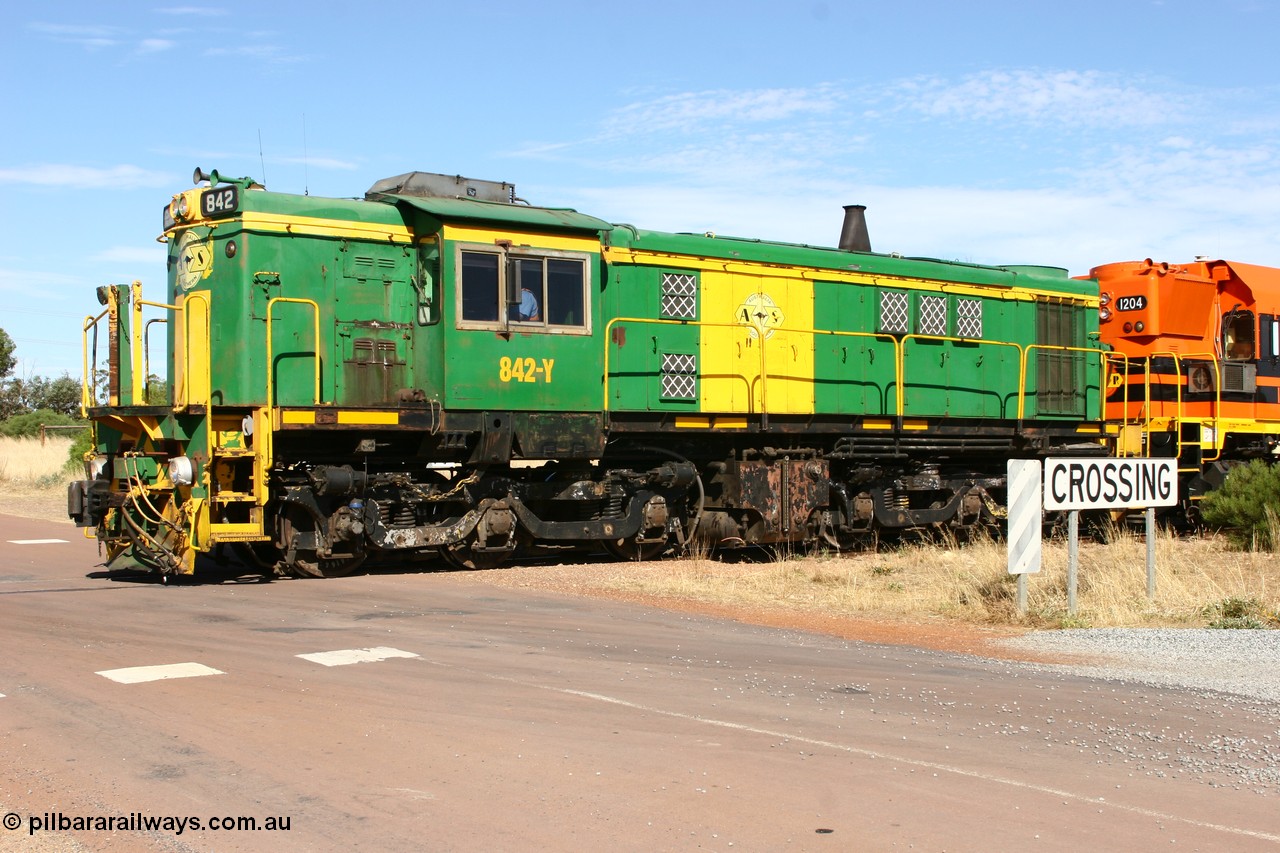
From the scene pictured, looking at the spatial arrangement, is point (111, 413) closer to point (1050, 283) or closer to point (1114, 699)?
point (1114, 699)

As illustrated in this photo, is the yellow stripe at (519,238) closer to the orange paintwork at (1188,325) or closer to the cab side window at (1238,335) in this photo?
the orange paintwork at (1188,325)

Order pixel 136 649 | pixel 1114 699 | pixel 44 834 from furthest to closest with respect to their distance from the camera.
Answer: pixel 136 649
pixel 1114 699
pixel 44 834

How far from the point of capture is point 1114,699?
7.51 meters

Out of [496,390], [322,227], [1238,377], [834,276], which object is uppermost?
[322,227]

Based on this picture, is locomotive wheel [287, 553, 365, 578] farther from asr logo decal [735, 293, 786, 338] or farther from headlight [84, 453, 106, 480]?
asr logo decal [735, 293, 786, 338]

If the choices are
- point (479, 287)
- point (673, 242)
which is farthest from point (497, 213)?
point (673, 242)

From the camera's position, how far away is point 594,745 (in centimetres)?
630

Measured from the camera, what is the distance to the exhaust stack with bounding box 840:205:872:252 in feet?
60.1

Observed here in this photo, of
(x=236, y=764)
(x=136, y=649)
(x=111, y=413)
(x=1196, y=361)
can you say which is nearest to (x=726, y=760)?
(x=236, y=764)

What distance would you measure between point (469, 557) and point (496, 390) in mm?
2050

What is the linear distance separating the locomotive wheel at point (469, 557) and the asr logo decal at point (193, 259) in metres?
4.06

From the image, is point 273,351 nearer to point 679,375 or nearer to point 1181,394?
point 679,375

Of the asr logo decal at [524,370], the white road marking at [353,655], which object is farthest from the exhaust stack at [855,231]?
the white road marking at [353,655]

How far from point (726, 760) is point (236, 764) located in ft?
7.65
